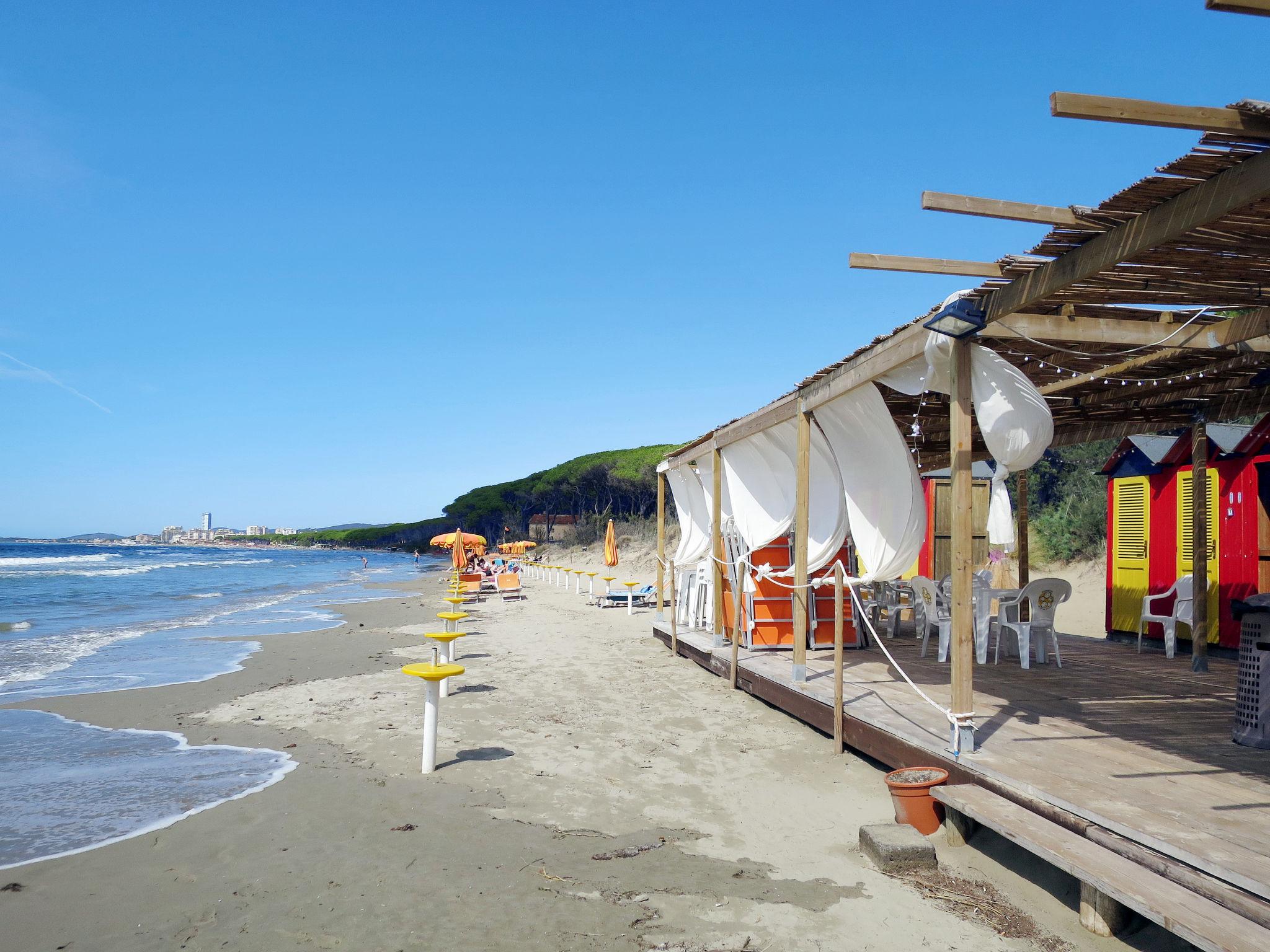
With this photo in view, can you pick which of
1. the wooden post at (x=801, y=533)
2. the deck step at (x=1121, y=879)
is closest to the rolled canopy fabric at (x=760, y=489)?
the wooden post at (x=801, y=533)

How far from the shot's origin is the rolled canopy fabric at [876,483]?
558 centimetres

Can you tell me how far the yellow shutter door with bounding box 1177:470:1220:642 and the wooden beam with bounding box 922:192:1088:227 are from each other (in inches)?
247

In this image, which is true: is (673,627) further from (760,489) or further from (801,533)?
(801,533)

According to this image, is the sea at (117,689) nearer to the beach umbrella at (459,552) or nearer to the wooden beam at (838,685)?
the beach umbrella at (459,552)

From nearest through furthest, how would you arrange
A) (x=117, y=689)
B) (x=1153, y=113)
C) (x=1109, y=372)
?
(x=1153, y=113) < (x=1109, y=372) < (x=117, y=689)

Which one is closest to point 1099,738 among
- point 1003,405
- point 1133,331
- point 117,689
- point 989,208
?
point 1003,405

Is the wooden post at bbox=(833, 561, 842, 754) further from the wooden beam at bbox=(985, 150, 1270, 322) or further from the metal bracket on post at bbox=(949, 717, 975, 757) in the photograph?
the wooden beam at bbox=(985, 150, 1270, 322)

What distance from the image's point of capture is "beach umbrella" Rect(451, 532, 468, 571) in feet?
70.0

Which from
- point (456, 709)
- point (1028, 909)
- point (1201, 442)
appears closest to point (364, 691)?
point (456, 709)

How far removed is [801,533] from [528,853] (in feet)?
12.4

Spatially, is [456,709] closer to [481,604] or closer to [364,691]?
[364,691]

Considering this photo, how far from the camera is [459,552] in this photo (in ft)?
71.2

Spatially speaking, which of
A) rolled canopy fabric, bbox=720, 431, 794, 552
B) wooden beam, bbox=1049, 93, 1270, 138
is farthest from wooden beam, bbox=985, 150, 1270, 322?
rolled canopy fabric, bbox=720, 431, 794, 552

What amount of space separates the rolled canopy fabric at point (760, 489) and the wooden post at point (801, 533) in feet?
3.24
